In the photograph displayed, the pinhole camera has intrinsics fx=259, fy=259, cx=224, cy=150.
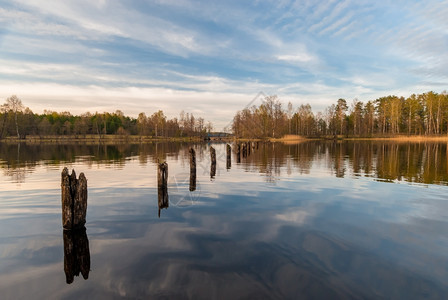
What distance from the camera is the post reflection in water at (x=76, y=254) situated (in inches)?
256

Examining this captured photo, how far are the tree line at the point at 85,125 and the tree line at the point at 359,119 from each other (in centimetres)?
4825

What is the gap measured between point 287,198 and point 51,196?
1304 cm

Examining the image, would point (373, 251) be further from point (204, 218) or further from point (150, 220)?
point (150, 220)

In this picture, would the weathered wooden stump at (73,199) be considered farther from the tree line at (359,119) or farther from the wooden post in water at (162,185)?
the tree line at (359,119)

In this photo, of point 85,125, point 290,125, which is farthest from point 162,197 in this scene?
point 85,125

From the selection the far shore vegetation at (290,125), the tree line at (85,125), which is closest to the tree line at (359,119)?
the far shore vegetation at (290,125)

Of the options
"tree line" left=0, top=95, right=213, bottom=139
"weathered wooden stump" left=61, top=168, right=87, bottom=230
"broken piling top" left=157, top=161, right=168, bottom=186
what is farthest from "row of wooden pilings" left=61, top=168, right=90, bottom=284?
"tree line" left=0, top=95, right=213, bottom=139

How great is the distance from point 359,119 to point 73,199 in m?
139

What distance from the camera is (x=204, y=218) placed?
33.9 ft

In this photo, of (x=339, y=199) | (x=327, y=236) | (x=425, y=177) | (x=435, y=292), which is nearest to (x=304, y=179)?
(x=339, y=199)

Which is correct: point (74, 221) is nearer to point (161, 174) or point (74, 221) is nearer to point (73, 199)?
point (73, 199)

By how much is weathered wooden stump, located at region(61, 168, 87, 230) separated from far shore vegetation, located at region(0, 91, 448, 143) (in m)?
93.8

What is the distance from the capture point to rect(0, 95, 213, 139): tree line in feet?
365

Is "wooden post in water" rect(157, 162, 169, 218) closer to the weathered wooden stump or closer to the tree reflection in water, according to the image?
the weathered wooden stump
